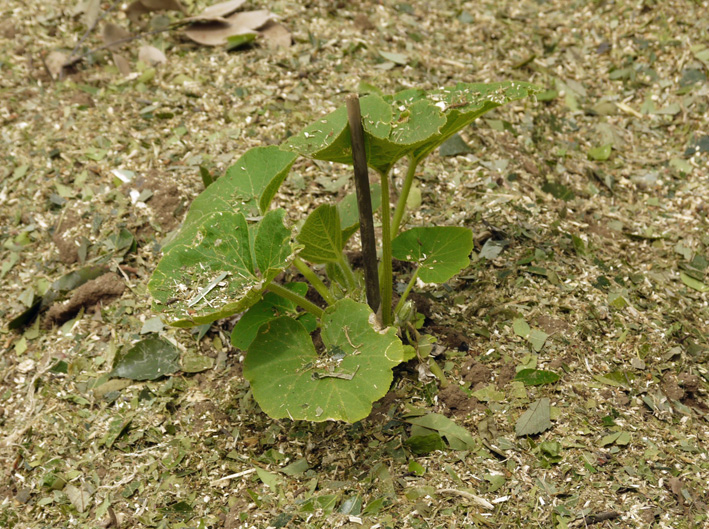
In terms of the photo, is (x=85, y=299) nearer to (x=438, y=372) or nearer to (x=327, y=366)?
(x=327, y=366)

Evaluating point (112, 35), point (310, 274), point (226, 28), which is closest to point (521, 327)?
point (310, 274)

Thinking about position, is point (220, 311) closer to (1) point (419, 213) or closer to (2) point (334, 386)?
(2) point (334, 386)

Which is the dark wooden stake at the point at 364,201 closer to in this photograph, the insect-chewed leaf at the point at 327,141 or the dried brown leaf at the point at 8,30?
the insect-chewed leaf at the point at 327,141

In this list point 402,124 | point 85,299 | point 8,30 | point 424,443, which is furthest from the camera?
point 8,30

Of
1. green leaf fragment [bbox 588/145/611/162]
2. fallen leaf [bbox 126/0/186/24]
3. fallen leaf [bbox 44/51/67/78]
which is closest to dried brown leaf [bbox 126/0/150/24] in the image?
fallen leaf [bbox 126/0/186/24]

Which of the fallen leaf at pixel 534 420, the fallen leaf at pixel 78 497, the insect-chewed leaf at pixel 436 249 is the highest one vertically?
the insect-chewed leaf at pixel 436 249

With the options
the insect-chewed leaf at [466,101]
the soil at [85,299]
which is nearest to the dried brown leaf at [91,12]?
the soil at [85,299]

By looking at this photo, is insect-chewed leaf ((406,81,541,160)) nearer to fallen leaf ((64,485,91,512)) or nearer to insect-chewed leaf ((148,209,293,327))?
insect-chewed leaf ((148,209,293,327))
